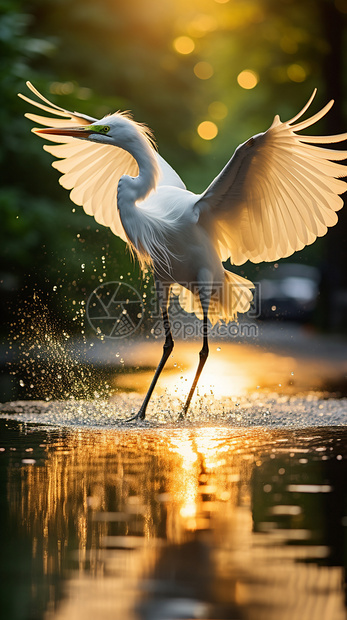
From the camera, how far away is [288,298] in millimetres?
27250

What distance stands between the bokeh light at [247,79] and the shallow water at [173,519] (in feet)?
53.3

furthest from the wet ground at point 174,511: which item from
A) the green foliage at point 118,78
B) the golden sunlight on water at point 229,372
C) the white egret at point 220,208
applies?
the green foliage at point 118,78

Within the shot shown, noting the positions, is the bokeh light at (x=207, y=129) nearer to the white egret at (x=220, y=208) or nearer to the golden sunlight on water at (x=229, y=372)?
the golden sunlight on water at (x=229, y=372)

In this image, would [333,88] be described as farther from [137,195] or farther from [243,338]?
[137,195]

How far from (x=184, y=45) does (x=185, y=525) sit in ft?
69.0

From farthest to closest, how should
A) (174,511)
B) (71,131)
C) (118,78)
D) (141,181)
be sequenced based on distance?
(118,78) < (71,131) < (141,181) < (174,511)

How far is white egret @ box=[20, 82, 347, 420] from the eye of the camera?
841 cm

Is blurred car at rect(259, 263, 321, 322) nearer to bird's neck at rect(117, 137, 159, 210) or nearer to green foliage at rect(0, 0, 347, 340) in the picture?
green foliage at rect(0, 0, 347, 340)

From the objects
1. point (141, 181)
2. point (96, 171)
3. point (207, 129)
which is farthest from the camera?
point (207, 129)

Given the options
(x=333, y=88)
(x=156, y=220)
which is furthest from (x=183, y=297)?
(x=333, y=88)

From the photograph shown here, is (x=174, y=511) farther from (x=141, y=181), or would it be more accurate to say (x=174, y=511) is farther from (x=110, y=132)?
(x=110, y=132)

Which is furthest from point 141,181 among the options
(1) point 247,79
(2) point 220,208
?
(1) point 247,79

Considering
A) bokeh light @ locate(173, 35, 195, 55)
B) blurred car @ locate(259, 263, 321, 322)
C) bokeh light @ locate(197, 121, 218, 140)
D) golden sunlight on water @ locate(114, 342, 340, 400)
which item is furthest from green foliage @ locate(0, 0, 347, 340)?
blurred car @ locate(259, 263, 321, 322)

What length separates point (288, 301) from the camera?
27.1 m
